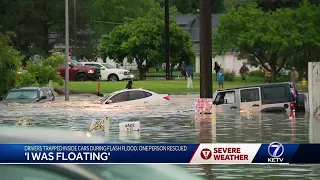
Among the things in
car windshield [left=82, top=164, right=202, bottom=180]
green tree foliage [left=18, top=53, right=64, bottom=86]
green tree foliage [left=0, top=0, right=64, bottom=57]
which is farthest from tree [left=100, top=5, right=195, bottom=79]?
car windshield [left=82, top=164, right=202, bottom=180]

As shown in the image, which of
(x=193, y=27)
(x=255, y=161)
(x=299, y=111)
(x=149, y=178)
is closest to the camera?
(x=149, y=178)

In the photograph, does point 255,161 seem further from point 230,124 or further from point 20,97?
point 20,97

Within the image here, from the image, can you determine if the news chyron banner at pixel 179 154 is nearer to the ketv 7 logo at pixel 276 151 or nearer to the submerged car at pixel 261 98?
the ketv 7 logo at pixel 276 151

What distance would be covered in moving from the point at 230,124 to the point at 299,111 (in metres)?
6.76

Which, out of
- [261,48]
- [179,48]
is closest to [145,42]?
[179,48]

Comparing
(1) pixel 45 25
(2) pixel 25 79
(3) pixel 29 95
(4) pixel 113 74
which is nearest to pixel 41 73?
(2) pixel 25 79

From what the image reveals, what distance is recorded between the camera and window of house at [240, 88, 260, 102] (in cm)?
3054

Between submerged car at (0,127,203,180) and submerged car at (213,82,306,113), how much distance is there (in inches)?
950

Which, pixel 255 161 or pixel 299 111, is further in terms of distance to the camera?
pixel 299 111

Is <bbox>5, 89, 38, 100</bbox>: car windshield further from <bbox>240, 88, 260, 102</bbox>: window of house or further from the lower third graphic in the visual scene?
the lower third graphic

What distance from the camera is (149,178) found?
572 centimetres

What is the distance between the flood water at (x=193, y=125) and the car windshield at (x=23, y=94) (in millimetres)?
724

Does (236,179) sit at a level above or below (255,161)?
below

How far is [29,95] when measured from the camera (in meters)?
36.9
